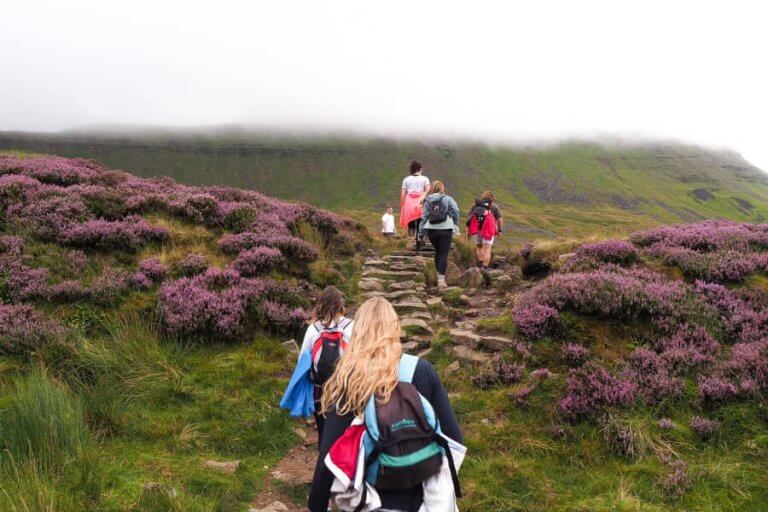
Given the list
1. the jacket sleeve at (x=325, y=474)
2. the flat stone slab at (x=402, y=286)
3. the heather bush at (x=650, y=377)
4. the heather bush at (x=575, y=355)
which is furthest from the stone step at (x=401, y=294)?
the jacket sleeve at (x=325, y=474)

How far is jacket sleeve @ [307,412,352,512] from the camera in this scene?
12.4 ft

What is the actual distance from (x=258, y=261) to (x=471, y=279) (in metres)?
6.61

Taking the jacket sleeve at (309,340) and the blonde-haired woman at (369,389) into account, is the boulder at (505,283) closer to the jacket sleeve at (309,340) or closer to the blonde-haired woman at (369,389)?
the jacket sleeve at (309,340)

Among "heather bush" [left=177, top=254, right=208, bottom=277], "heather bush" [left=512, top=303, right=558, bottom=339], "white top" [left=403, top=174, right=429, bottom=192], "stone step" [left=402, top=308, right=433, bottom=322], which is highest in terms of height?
"white top" [left=403, top=174, right=429, bottom=192]

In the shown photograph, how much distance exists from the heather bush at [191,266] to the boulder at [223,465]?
5.30 m

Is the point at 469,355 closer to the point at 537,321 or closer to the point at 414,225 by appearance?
the point at 537,321

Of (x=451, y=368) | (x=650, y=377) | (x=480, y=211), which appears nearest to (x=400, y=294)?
(x=451, y=368)

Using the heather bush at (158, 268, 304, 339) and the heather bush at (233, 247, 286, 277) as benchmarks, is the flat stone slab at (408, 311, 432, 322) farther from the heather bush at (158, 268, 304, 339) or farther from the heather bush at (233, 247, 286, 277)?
the heather bush at (233, 247, 286, 277)

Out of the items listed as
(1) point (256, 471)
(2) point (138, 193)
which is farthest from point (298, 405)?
(2) point (138, 193)

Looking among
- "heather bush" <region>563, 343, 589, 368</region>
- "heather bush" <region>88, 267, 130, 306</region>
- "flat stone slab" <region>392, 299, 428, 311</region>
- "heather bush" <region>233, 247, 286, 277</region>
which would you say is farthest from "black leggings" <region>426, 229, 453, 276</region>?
"heather bush" <region>88, 267, 130, 306</region>

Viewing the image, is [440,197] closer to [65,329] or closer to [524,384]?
[524,384]

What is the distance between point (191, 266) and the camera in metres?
10.4

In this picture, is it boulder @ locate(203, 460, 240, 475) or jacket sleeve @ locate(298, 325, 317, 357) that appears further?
boulder @ locate(203, 460, 240, 475)

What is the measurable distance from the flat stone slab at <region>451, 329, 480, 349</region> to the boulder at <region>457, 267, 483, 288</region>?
15.8ft
